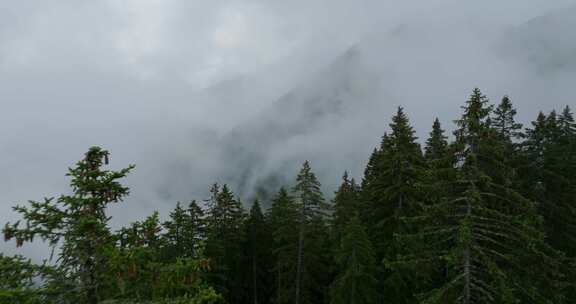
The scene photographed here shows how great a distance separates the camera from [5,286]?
7.20 m

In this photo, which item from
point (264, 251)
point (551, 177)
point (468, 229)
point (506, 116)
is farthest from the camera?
point (264, 251)

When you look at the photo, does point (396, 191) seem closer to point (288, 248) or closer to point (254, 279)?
point (288, 248)

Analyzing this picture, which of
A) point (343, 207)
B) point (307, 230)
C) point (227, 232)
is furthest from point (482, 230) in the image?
point (227, 232)

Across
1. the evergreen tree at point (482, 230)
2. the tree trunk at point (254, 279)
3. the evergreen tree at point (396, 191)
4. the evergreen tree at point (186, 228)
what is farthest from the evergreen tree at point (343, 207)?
the evergreen tree at point (482, 230)

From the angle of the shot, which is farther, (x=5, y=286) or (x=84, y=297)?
(x=84, y=297)

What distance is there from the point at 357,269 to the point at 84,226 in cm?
2050

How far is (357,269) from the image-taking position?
83.0 feet

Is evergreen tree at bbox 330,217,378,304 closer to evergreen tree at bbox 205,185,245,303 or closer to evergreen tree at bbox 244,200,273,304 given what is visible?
evergreen tree at bbox 205,185,245,303

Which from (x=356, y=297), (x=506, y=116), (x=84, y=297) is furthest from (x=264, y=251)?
(x=84, y=297)

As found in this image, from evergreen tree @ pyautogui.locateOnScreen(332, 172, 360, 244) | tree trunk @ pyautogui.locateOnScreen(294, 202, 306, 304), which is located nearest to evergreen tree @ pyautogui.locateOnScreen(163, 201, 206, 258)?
tree trunk @ pyautogui.locateOnScreen(294, 202, 306, 304)

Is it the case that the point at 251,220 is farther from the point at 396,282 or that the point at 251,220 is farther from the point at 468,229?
the point at 468,229

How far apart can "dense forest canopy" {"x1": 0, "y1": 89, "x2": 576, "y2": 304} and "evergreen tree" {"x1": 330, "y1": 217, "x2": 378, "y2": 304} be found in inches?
3.5

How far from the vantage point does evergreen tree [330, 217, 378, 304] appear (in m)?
24.9

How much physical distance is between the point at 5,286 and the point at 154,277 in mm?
2672
